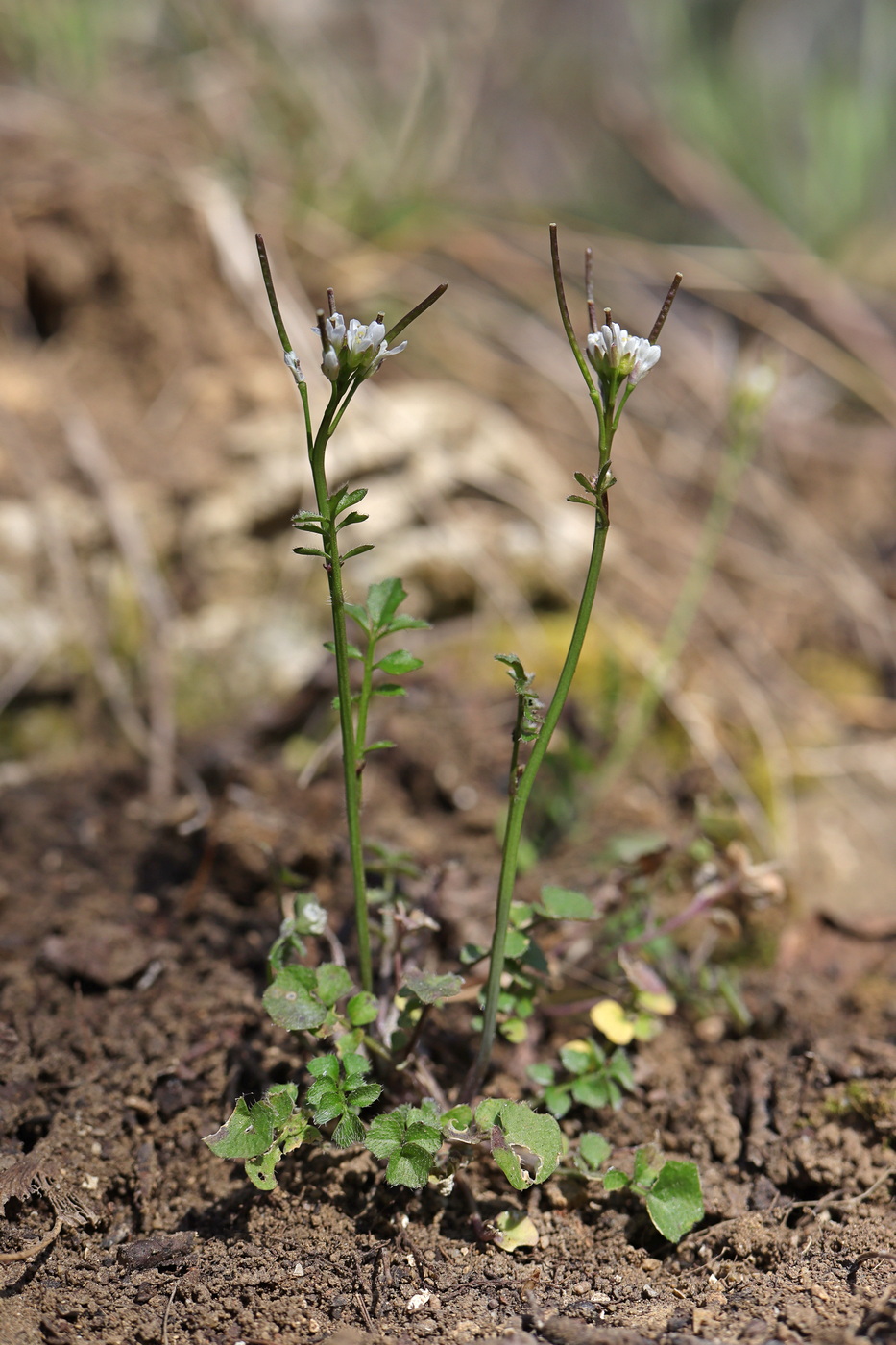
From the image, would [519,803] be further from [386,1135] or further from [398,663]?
[386,1135]

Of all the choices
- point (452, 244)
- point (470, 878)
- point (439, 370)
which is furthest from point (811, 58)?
point (470, 878)

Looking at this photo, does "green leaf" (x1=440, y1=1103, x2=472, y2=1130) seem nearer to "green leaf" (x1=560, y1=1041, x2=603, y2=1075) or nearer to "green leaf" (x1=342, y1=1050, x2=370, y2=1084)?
"green leaf" (x1=342, y1=1050, x2=370, y2=1084)

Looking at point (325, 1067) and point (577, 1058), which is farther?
point (577, 1058)

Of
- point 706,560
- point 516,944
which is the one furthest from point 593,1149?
point 706,560

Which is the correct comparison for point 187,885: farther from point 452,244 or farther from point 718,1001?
point 452,244

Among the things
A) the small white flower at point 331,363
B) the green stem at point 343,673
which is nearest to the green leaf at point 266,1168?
the green stem at point 343,673

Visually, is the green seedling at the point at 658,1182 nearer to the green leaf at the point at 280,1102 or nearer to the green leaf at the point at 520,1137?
the green leaf at the point at 520,1137
